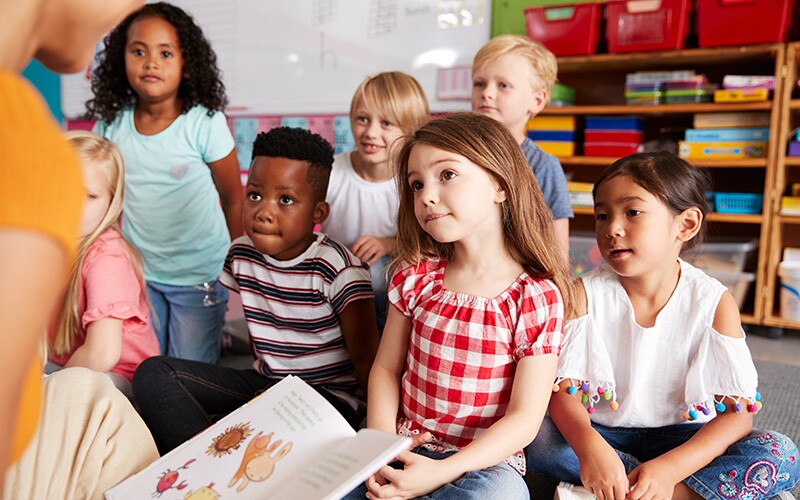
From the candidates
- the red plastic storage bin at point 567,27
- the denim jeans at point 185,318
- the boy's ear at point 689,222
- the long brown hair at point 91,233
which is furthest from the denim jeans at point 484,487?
the red plastic storage bin at point 567,27

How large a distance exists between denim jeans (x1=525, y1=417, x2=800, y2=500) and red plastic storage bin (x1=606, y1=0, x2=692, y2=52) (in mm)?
1915

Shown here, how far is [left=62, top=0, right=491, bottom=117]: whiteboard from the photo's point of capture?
302 cm

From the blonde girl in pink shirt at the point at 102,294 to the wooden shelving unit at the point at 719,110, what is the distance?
196 centimetres

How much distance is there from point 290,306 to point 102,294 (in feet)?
1.26

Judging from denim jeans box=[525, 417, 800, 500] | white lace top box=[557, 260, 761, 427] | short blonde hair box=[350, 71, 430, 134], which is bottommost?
denim jeans box=[525, 417, 800, 500]

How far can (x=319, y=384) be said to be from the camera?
4.38ft

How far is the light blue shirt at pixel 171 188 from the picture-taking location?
1.82m

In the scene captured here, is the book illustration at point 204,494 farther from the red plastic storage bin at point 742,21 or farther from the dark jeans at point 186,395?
the red plastic storage bin at point 742,21

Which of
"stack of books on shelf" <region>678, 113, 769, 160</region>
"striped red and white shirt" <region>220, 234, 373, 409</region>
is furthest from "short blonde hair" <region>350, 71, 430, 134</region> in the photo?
"stack of books on shelf" <region>678, 113, 769, 160</region>

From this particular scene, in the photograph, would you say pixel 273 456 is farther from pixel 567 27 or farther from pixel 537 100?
pixel 567 27

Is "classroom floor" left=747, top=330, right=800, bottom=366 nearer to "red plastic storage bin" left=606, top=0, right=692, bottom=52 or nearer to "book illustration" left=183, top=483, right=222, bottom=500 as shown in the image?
"red plastic storage bin" left=606, top=0, right=692, bottom=52

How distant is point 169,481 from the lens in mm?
912

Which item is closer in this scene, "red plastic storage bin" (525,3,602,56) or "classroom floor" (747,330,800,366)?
"classroom floor" (747,330,800,366)

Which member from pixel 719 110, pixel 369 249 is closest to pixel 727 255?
pixel 719 110
